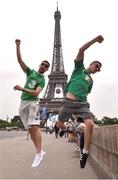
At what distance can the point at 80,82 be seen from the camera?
8336 mm

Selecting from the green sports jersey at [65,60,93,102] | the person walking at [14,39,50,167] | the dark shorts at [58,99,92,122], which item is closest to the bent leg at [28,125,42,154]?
the person walking at [14,39,50,167]

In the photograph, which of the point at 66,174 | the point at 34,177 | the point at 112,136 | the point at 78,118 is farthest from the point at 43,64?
the point at 66,174

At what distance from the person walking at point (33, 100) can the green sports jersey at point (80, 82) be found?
0.52m

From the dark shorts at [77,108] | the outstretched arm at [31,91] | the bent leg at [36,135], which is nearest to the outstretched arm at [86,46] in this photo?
the dark shorts at [77,108]

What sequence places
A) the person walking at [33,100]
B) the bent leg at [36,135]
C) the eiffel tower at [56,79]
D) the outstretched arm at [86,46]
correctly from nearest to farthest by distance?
the outstretched arm at [86,46], the person walking at [33,100], the bent leg at [36,135], the eiffel tower at [56,79]

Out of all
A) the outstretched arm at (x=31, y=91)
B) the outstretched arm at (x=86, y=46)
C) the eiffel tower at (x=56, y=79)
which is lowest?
the outstretched arm at (x=31, y=91)

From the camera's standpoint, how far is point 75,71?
27.9 feet

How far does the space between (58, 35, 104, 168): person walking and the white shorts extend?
0.56 meters

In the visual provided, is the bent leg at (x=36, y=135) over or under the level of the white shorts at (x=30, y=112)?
under

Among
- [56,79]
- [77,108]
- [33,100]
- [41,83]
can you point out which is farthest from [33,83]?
[56,79]

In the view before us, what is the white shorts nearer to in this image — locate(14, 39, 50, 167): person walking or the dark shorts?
locate(14, 39, 50, 167): person walking

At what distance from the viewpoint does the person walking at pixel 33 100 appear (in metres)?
8.70

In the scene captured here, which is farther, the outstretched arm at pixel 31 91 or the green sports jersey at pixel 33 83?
the green sports jersey at pixel 33 83

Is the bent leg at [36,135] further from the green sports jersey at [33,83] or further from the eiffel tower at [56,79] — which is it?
the eiffel tower at [56,79]
